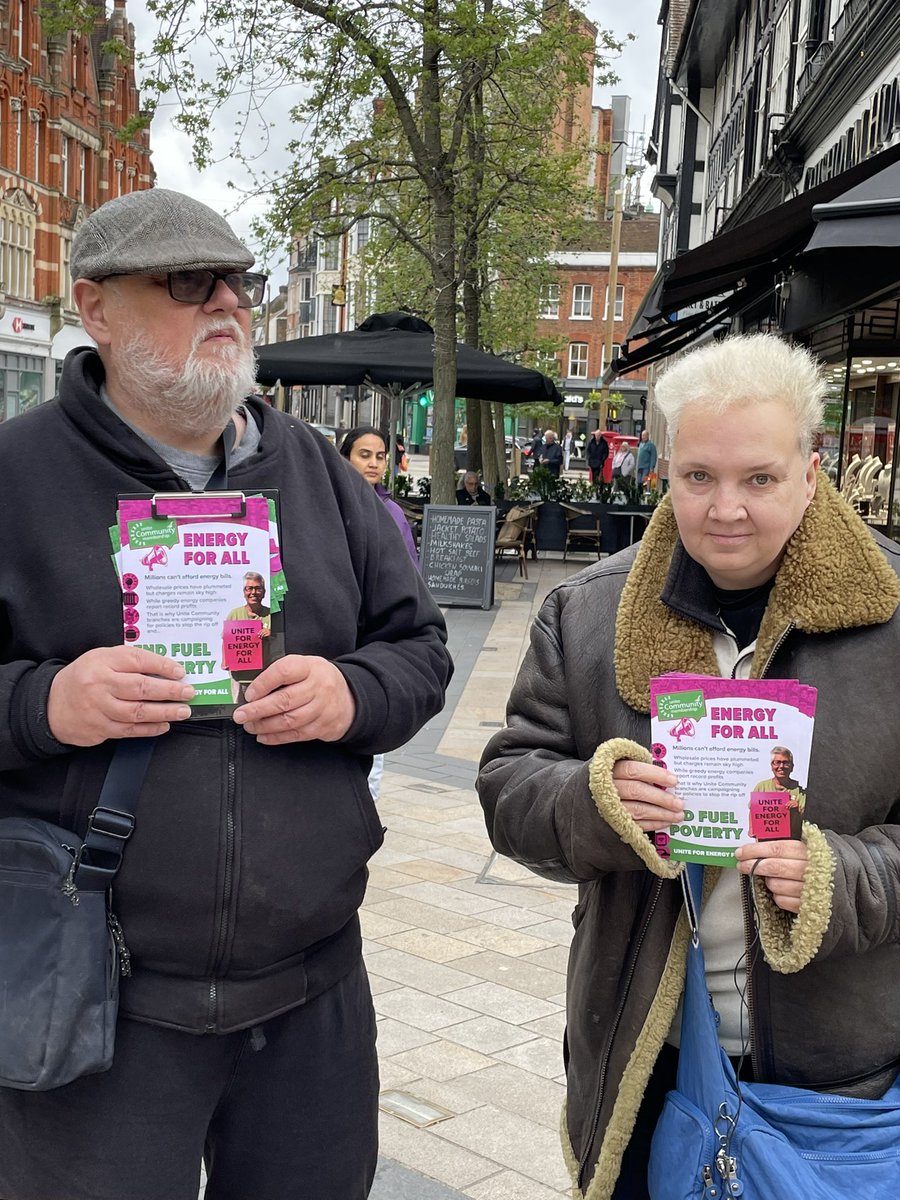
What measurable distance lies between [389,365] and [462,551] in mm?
2615

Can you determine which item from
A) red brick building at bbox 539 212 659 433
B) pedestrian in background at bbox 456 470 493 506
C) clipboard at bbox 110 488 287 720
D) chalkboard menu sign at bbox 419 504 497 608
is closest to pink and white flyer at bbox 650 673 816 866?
clipboard at bbox 110 488 287 720

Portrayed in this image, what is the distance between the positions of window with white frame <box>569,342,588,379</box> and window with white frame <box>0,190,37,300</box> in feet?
97.0

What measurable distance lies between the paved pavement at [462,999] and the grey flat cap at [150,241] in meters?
2.33

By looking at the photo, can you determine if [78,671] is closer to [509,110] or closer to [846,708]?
[846,708]

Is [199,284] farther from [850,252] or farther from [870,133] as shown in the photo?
[870,133]

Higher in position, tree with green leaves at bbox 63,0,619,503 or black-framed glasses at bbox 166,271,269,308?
tree with green leaves at bbox 63,0,619,503

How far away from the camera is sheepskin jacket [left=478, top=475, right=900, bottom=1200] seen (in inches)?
75.3

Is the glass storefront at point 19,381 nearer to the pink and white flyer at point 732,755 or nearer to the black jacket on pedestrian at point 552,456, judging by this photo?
the black jacket on pedestrian at point 552,456

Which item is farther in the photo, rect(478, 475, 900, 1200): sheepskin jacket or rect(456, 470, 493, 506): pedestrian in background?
rect(456, 470, 493, 506): pedestrian in background

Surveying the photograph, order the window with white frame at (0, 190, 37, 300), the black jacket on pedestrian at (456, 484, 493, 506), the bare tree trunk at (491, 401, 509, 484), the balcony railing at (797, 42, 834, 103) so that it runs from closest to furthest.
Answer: the balcony railing at (797, 42, 834, 103) < the black jacket on pedestrian at (456, 484, 493, 506) < the bare tree trunk at (491, 401, 509, 484) < the window with white frame at (0, 190, 37, 300)

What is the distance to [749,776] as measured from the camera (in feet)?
6.22

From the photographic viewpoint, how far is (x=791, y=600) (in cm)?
199

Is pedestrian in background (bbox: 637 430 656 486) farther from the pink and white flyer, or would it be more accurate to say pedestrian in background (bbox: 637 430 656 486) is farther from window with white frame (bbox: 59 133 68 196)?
the pink and white flyer

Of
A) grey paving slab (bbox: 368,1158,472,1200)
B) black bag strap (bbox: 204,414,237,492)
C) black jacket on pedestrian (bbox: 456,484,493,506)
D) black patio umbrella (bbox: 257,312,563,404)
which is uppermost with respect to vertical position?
black patio umbrella (bbox: 257,312,563,404)
